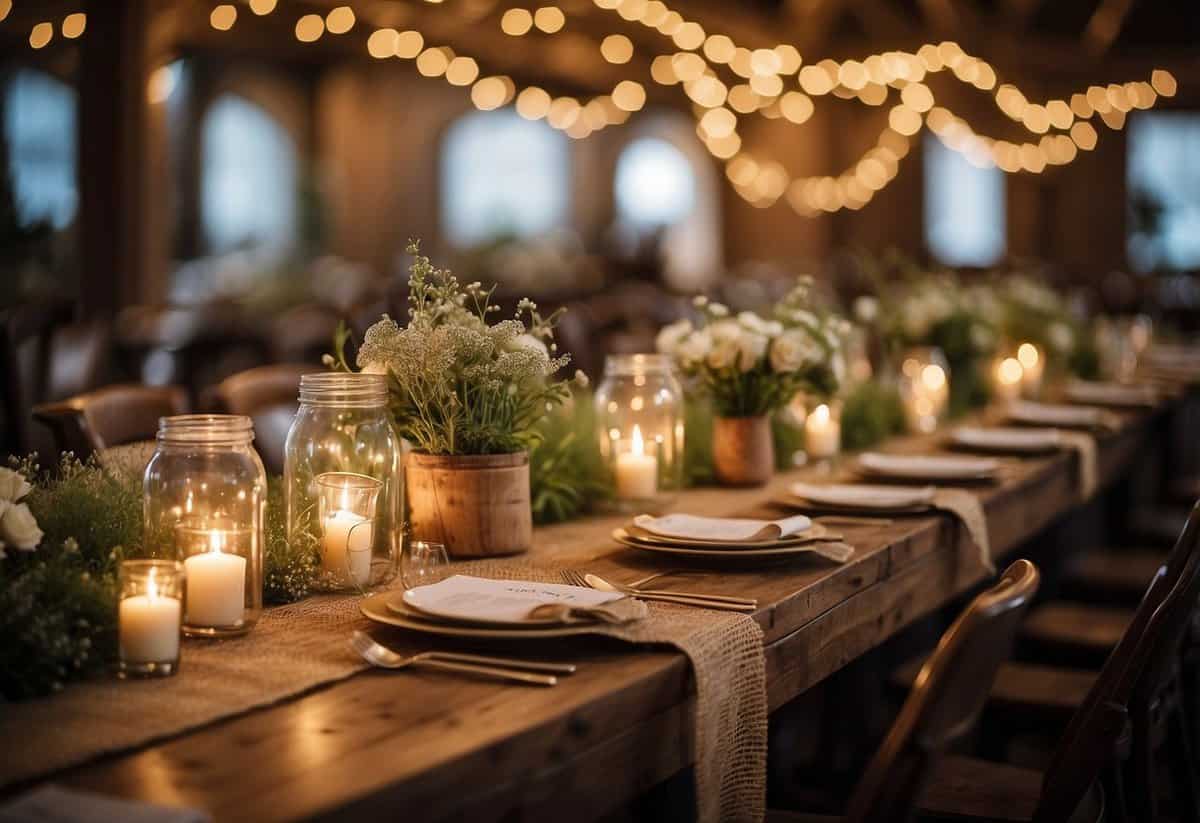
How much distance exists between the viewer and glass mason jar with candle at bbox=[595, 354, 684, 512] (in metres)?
2.62

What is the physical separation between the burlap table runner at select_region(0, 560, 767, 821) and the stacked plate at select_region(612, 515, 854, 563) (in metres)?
0.28

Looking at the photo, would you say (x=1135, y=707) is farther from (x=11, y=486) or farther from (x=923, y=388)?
(x=923, y=388)

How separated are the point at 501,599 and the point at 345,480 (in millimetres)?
313

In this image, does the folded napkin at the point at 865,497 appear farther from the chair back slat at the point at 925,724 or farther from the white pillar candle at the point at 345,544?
the chair back slat at the point at 925,724

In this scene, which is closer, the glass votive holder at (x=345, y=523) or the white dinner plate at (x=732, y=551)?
the glass votive holder at (x=345, y=523)

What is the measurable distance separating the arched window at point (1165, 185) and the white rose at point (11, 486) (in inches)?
598

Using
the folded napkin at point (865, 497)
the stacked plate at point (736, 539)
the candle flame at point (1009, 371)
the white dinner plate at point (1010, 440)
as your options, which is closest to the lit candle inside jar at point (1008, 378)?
the candle flame at point (1009, 371)

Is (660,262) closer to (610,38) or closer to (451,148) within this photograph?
(610,38)

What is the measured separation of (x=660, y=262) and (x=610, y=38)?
2.25m

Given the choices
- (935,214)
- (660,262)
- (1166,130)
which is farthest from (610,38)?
(1166,130)

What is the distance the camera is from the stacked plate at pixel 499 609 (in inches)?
63.7

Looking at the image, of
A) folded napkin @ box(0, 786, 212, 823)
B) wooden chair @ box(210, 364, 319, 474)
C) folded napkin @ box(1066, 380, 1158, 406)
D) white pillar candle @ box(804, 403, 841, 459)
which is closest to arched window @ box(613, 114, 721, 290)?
folded napkin @ box(1066, 380, 1158, 406)

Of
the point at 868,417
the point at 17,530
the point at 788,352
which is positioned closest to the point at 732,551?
the point at 788,352

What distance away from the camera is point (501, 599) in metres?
1.72
